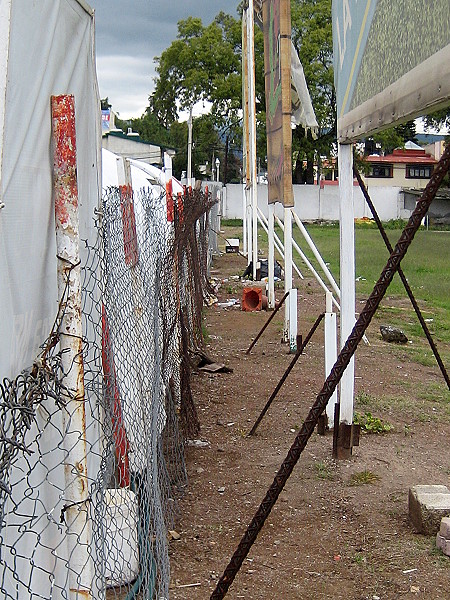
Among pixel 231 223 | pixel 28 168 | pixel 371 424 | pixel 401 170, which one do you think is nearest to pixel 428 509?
pixel 371 424

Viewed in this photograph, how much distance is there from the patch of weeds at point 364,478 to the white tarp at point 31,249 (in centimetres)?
346

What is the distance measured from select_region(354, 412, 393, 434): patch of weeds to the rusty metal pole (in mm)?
4614

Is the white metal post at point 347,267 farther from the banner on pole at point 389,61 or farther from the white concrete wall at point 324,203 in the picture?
the white concrete wall at point 324,203

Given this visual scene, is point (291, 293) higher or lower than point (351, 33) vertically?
lower

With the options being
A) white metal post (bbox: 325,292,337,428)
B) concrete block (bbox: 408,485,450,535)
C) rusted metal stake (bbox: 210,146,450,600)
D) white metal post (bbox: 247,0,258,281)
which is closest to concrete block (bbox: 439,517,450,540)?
concrete block (bbox: 408,485,450,535)

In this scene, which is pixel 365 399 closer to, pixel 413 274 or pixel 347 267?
pixel 347 267

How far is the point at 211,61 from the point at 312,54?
6.60 metres

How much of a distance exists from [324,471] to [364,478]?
1.00ft

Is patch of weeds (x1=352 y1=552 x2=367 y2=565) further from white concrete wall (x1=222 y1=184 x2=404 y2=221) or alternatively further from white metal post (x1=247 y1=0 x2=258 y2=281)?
white concrete wall (x1=222 y1=184 x2=404 y2=221)

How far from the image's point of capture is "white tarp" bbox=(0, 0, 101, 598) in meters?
2.25

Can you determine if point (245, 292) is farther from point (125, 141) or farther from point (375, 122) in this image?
point (125, 141)

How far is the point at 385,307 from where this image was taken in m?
15.3

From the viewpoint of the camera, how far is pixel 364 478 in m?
5.92

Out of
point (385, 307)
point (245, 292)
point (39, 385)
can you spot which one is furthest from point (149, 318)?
point (385, 307)
